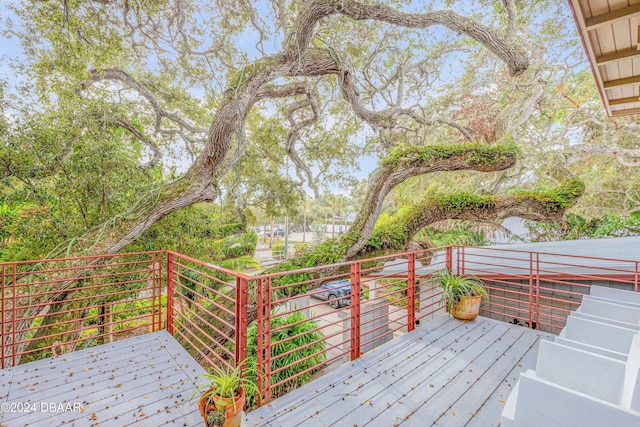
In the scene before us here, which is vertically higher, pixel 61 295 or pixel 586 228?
pixel 586 228

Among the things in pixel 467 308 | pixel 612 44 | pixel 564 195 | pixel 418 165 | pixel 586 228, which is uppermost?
pixel 612 44

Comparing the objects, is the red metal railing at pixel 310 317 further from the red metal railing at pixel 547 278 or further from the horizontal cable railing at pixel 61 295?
the horizontal cable railing at pixel 61 295

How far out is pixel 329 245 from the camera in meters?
5.28

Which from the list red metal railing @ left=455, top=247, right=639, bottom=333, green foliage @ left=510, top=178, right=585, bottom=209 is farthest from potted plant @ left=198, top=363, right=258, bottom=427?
green foliage @ left=510, top=178, right=585, bottom=209

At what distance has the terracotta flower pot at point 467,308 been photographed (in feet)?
12.6

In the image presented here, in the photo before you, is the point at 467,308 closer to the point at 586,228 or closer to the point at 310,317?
the point at 310,317

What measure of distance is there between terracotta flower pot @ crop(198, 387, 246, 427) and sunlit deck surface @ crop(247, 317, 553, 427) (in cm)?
22

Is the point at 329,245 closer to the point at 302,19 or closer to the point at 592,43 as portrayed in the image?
the point at 302,19

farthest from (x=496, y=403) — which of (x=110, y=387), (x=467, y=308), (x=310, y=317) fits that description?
(x=110, y=387)

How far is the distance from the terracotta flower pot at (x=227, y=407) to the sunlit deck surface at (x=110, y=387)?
25 cm

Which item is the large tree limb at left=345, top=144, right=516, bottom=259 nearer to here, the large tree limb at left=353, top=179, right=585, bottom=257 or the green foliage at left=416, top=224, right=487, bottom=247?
the large tree limb at left=353, top=179, right=585, bottom=257

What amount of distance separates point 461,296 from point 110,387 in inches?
161

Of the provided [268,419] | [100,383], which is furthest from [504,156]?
[100,383]

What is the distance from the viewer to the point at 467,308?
383cm
